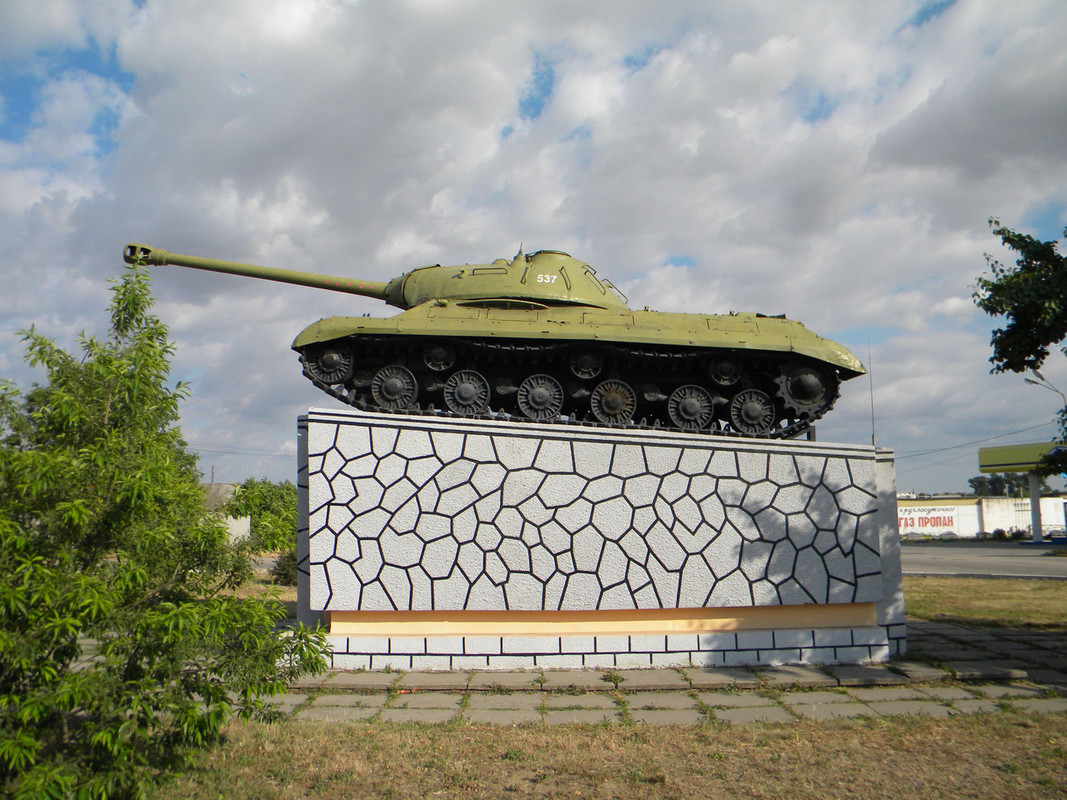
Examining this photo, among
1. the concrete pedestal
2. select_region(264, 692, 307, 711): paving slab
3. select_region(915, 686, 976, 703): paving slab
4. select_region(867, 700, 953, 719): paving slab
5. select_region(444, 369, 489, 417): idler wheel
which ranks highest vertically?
select_region(444, 369, 489, 417): idler wheel

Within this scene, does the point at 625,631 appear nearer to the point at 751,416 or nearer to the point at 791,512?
the point at 791,512

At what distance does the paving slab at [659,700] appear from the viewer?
18.5 ft

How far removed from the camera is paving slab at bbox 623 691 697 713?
5.63 meters

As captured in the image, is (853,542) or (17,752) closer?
(17,752)

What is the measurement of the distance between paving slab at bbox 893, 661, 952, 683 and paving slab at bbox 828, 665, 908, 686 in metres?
0.09

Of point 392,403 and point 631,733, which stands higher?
point 392,403

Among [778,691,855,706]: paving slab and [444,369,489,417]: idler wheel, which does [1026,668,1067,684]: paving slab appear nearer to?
[778,691,855,706]: paving slab

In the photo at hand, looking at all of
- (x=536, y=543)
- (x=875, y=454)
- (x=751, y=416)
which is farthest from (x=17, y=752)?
(x=751, y=416)

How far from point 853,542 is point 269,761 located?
5.33 meters

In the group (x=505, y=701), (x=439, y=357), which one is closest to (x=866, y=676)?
(x=505, y=701)

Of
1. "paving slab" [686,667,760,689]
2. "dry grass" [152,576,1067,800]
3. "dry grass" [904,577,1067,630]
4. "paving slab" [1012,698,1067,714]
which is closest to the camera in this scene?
"dry grass" [152,576,1067,800]

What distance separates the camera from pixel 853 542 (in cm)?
704

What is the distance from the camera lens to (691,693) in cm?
598

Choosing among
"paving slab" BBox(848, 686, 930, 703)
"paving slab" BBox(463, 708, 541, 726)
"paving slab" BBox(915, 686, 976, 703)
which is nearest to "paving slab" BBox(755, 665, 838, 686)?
"paving slab" BBox(848, 686, 930, 703)
